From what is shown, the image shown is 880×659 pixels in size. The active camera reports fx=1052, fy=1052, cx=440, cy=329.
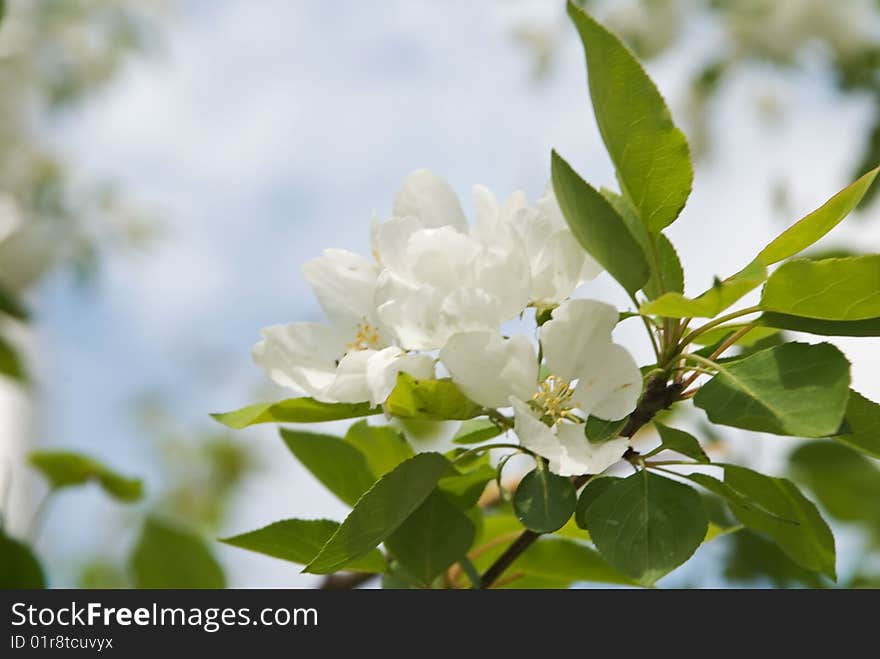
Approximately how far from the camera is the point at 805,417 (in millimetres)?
467

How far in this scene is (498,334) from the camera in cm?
54

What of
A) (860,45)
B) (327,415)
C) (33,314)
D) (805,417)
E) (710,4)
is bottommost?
(805,417)

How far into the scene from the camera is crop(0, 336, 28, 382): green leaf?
1.11m

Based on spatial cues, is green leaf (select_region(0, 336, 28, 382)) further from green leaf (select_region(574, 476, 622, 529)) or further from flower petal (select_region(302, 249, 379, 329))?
green leaf (select_region(574, 476, 622, 529))

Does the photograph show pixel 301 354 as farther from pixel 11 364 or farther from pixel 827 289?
pixel 11 364

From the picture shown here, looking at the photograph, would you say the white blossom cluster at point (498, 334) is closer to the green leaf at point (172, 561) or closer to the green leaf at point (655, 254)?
the green leaf at point (655, 254)

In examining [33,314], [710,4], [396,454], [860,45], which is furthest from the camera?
[710,4]

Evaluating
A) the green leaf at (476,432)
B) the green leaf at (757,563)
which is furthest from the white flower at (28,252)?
the green leaf at (476,432)

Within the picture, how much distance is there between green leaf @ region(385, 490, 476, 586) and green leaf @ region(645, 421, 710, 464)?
14cm

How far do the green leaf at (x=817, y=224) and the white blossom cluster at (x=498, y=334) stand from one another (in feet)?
0.30

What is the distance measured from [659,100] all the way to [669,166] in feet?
0.11

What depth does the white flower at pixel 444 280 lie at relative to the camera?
537 mm
